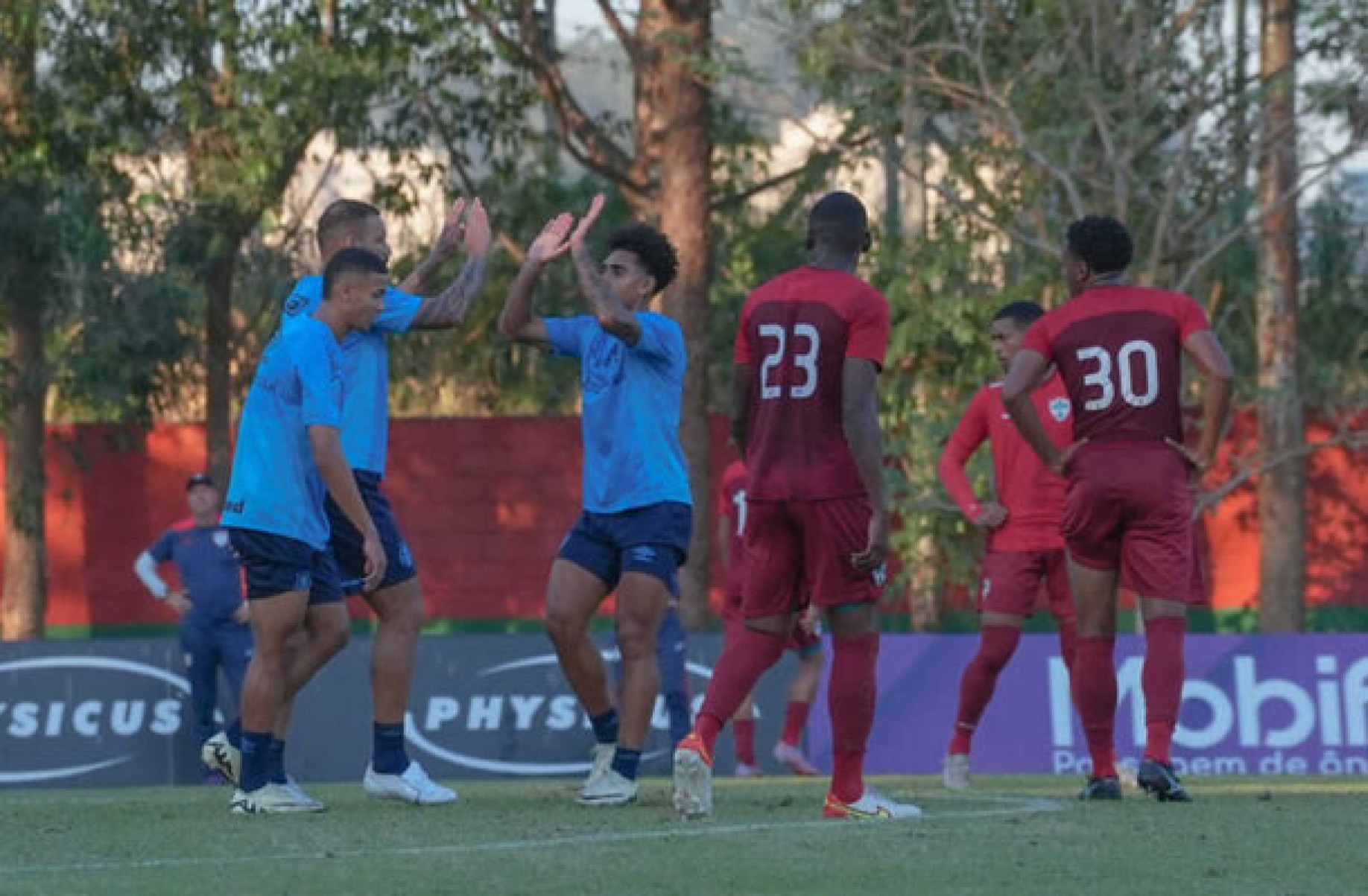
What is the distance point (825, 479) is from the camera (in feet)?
29.6

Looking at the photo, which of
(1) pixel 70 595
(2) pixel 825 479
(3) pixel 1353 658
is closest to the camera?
(2) pixel 825 479

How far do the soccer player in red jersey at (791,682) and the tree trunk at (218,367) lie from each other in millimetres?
10086

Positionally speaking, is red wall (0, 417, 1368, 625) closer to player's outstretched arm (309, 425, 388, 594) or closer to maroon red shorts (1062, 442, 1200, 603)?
maroon red shorts (1062, 442, 1200, 603)

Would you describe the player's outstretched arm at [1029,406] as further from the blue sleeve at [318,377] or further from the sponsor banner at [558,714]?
the sponsor banner at [558,714]


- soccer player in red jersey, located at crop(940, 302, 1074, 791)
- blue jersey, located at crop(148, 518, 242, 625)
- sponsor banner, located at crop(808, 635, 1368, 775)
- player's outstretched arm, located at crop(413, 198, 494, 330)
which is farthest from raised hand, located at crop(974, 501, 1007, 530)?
blue jersey, located at crop(148, 518, 242, 625)

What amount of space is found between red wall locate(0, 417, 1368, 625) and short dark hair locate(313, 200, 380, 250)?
17093 millimetres

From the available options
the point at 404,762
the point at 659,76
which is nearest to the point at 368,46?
the point at 659,76

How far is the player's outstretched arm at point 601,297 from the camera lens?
9.23m

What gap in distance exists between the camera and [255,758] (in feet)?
31.4

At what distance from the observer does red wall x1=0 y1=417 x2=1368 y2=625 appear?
90.4 ft

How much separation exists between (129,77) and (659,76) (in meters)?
4.94

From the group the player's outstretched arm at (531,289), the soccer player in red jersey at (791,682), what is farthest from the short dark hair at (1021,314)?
the player's outstretched arm at (531,289)

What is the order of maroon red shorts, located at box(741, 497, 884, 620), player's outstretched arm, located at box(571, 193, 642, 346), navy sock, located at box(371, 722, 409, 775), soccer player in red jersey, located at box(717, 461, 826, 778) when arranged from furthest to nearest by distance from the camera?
soccer player in red jersey, located at box(717, 461, 826, 778) < navy sock, located at box(371, 722, 409, 775) < player's outstretched arm, located at box(571, 193, 642, 346) < maroon red shorts, located at box(741, 497, 884, 620)

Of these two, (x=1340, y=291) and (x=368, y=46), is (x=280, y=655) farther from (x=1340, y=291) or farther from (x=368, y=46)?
(x=1340, y=291)
